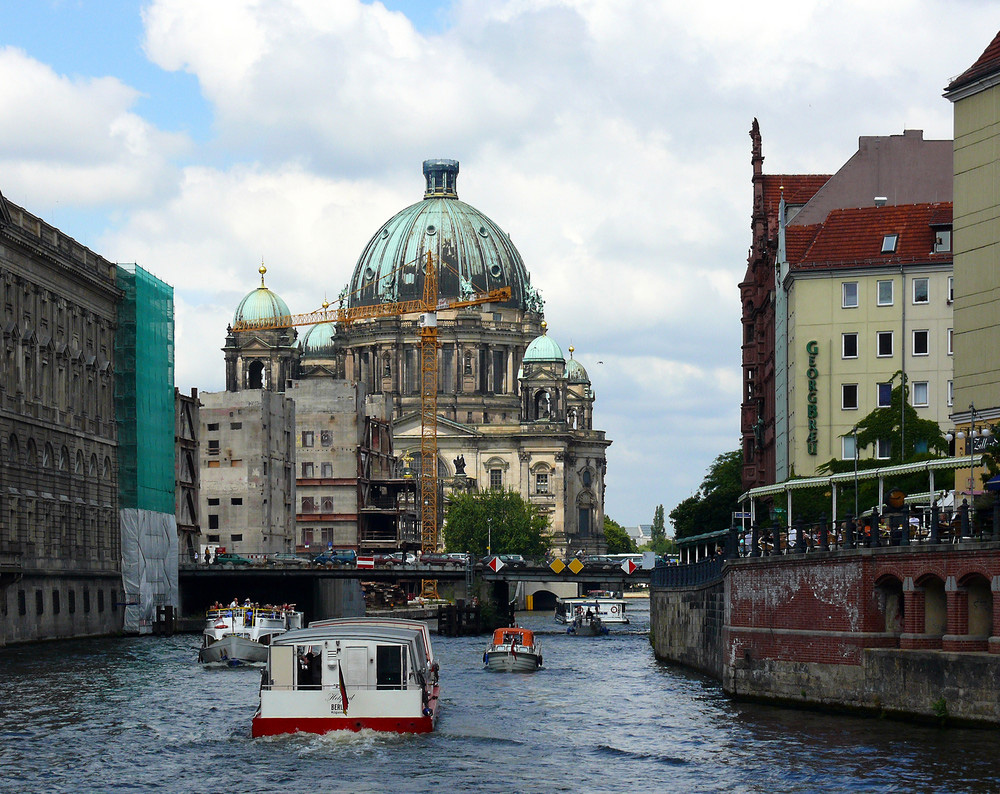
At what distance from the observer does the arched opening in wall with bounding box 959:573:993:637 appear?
187 feet

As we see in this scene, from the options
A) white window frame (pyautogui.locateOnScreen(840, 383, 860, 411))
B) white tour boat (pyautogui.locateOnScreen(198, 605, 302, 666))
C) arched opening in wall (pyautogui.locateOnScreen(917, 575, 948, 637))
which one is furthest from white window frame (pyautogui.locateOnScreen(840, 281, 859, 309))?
arched opening in wall (pyautogui.locateOnScreen(917, 575, 948, 637))

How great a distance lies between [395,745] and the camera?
5938 centimetres

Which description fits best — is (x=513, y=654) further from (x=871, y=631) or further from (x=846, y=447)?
(x=871, y=631)

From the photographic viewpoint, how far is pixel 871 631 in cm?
6203

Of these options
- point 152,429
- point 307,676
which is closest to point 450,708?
point 307,676

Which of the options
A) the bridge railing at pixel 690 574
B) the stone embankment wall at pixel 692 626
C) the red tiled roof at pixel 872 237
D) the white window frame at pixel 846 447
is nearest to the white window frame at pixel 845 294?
the red tiled roof at pixel 872 237

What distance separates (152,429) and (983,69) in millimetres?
73502

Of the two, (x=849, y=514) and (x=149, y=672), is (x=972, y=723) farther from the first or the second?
(x=149, y=672)

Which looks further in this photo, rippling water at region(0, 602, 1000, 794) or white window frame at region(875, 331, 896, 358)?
white window frame at region(875, 331, 896, 358)

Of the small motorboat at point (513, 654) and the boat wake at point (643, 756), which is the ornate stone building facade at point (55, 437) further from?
the boat wake at point (643, 756)

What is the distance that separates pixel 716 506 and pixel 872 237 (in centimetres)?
6581

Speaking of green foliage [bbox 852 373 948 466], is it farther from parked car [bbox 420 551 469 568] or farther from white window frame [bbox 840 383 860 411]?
parked car [bbox 420 551 469 568]

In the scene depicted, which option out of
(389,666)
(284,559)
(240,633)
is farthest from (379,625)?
(284,559)

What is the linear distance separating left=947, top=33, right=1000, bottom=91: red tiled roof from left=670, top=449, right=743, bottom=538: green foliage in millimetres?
75442
